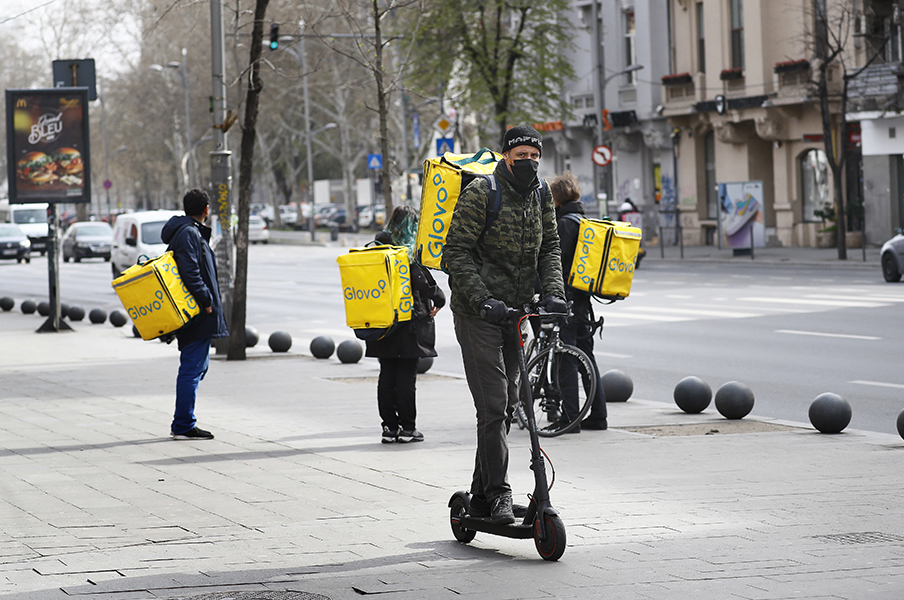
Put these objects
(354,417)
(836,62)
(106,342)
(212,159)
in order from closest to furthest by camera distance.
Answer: (354,417)
(212,159)
(106,342)
(836,62)

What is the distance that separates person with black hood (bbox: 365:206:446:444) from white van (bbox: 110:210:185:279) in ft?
77.4

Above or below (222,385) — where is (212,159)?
above

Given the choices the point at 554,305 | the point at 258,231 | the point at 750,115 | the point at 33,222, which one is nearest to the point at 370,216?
the point at 258,231

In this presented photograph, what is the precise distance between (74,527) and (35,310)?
20.3 metres

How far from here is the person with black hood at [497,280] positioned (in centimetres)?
602

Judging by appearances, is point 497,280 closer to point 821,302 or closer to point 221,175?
point 221,175

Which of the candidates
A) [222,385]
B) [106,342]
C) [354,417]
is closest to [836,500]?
[354,417]

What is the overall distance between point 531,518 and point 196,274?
15.5ft

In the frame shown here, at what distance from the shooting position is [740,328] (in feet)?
58.2

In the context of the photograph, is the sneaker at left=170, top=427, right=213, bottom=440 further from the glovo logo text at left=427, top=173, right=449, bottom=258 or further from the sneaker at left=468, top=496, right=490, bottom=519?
the sneaker at left=468, top=496, right=490, bottom=519

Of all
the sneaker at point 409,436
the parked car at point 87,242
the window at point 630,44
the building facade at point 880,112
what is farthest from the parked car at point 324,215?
the sneaker at point 409,436

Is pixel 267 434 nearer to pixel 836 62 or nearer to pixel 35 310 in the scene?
pixel 35 310

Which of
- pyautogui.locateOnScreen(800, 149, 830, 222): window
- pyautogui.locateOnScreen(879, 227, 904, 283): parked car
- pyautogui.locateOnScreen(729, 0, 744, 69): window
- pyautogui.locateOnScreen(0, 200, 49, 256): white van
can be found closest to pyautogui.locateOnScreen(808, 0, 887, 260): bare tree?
pyautogui.locateOnScreen(800, 149, 830, 222): window

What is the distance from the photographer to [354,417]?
35.4ft
